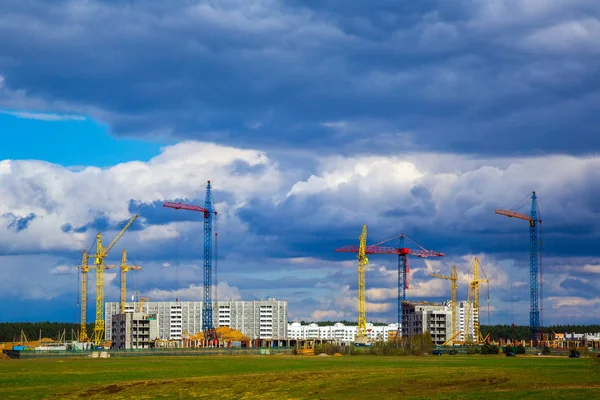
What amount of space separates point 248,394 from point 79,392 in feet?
61.1

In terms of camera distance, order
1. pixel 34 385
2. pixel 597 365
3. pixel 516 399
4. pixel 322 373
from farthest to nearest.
Result: 1. pixel 322 373
2. pixel 34 385
3. pixel 597 365
4. pixel 516 399

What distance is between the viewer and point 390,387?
8606cm

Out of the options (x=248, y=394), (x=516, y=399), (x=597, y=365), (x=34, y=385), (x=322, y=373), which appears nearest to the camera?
(x=516, y=399)

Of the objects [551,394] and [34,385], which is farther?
[34,385]

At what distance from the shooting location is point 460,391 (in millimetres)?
78562

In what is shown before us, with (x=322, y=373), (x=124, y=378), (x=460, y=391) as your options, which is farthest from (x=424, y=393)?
(x=124, y=378)

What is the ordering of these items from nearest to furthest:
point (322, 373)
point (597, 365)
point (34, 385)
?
point (597, 365) → point (34, 385) → point (322, 373)

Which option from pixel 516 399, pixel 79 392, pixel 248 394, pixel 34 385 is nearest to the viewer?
pixel 516 399

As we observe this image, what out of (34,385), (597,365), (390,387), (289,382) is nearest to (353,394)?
(390,387)

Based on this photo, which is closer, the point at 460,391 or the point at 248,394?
the point at 460,391

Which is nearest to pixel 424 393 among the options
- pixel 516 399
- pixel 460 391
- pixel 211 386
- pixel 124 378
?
pixel 460 391

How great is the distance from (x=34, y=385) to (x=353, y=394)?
39.8 metres

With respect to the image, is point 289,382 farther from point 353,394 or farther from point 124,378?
point 124,378

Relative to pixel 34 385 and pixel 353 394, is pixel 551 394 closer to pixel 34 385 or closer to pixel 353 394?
pixel 353 394
